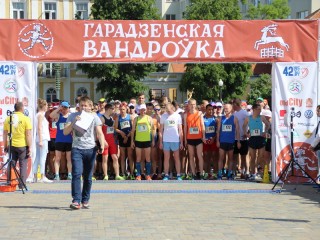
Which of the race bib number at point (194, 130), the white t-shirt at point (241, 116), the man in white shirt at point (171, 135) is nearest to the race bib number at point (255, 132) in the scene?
the white t-shirt at point (241, 116)

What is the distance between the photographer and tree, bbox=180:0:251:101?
53250mm

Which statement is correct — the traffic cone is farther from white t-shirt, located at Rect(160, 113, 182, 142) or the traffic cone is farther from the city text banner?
the city text banner

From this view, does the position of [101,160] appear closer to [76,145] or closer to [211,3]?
Result: [76,145]

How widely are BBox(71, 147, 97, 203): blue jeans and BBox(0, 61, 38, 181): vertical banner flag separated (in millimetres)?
4300

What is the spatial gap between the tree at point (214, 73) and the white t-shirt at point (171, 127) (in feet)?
122

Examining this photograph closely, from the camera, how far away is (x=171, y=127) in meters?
15.8

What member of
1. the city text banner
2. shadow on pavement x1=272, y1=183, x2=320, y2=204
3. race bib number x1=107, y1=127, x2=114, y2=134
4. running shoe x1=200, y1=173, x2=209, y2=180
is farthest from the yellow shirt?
shadow on pavement x1=272, y1=183, x2=320, y2=204

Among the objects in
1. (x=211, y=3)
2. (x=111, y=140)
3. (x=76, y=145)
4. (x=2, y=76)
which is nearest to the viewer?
(x=76, y=145)

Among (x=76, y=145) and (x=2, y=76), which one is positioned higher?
(x=2, y=76)

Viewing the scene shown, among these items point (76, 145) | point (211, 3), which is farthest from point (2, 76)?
point (211, 3)

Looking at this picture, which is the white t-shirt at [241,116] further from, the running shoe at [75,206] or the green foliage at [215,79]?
the green foliage at [215,79]

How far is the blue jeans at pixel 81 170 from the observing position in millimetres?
10844

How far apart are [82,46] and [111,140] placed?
97.9 inches

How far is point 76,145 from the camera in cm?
1095
